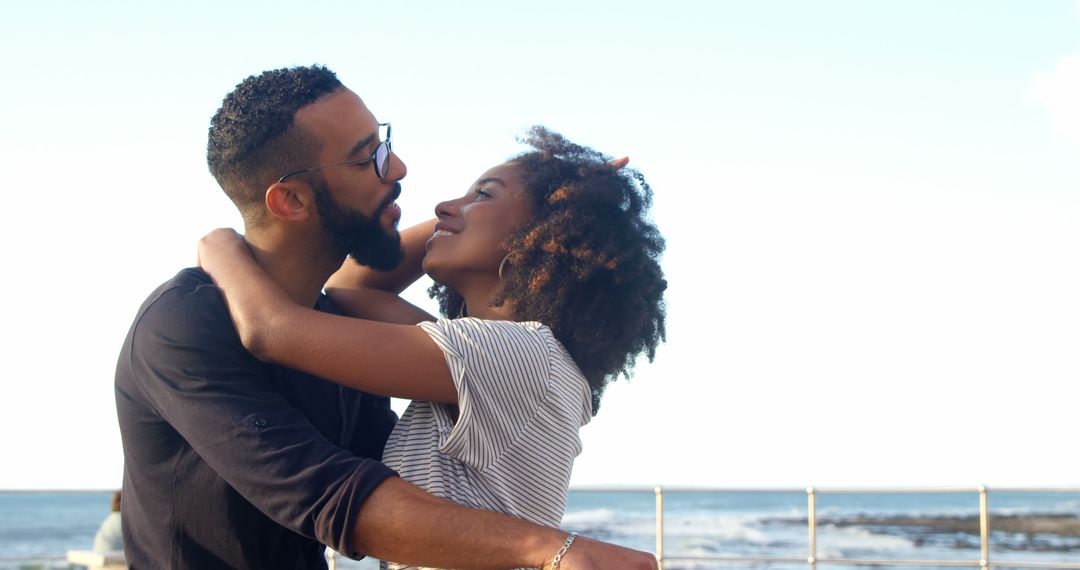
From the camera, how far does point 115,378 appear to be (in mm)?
2639

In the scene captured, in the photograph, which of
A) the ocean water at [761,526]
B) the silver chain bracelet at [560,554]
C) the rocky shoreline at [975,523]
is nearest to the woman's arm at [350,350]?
the silver chain bracelet at [560,554]

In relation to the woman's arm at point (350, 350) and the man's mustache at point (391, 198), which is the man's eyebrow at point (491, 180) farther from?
the woman's arm at point (350, 350)

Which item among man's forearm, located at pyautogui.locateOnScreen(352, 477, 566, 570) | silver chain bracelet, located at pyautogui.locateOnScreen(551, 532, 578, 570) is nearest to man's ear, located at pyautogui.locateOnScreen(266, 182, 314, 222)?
man's forearm, located at pyautogui.locateOnScreen(352, 477, 566, 570)

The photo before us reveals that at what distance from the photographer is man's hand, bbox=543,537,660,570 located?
2.16 m

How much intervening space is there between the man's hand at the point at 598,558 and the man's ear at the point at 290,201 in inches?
43.0

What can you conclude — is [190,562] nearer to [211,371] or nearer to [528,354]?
[211,371]

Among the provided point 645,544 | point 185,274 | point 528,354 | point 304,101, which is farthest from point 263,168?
point 645,544

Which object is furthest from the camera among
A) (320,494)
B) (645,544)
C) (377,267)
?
(645,544)

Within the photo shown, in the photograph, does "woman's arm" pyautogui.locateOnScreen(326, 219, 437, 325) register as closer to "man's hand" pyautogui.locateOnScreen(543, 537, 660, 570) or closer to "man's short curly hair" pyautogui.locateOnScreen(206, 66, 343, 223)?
"man's short curly hair" pyautogui.locateOnScreen(206, 66, 343, 223)

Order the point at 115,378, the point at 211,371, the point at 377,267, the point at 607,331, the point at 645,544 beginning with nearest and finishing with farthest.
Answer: the point at 211,371
the point at 115,378
the point at 607,331
the point at 377,267
the point at 645,544

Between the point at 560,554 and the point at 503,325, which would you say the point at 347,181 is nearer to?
the point at 503,325

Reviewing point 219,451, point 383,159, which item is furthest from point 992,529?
point 219,451

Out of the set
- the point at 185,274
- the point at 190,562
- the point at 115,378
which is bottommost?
the point at 190,562

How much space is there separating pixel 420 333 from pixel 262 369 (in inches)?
13.9
